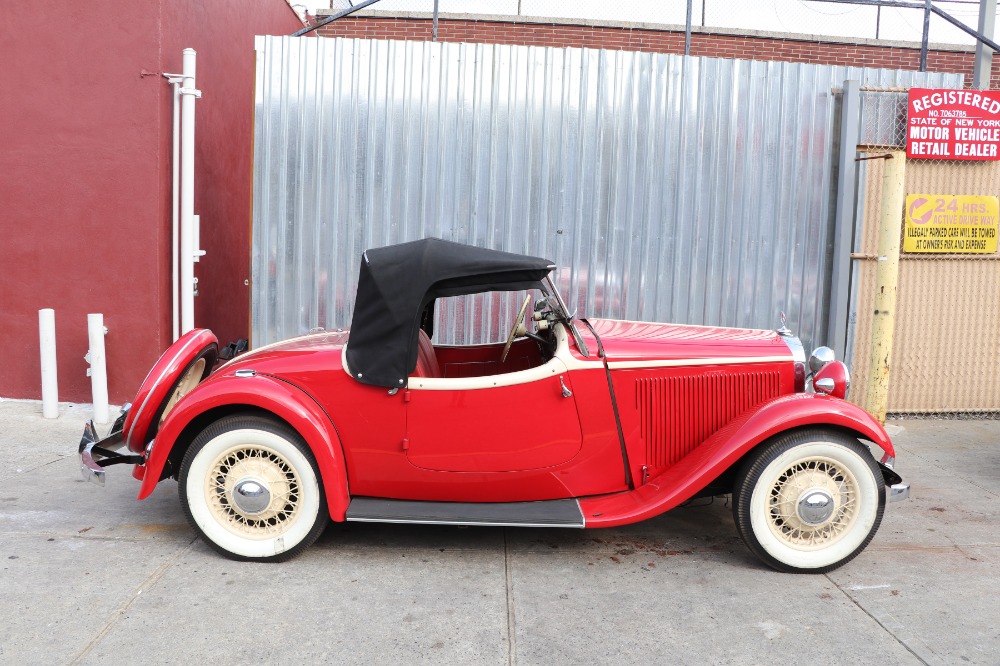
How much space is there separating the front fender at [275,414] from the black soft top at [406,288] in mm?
302

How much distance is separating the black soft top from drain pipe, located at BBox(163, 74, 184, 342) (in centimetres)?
322

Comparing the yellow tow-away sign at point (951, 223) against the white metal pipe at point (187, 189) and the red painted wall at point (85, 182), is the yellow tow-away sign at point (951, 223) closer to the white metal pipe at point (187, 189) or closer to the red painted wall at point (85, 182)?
the white metal pipe at point (187, 189)

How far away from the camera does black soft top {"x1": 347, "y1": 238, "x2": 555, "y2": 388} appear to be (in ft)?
13.7

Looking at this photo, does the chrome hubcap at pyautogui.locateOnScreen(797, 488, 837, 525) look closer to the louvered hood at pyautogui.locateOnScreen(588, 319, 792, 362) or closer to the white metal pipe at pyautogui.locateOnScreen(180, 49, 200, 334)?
the louvered hood at pyautogui.locateOnScreen(588, 319, 792, 362)

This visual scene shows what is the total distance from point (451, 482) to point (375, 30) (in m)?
10.2

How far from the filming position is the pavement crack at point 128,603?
3.28 meters

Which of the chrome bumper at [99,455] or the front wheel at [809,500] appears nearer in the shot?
the front wheel at [809,500]

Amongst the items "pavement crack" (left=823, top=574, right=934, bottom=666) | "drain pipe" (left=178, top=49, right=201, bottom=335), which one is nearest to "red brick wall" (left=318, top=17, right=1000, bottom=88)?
"drain pipe" (left=178, top=49, right=201, bottom=335)

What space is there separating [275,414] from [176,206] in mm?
3408

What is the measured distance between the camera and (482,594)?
3.87 metres

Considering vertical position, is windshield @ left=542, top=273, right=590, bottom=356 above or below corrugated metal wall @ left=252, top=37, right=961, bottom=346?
below

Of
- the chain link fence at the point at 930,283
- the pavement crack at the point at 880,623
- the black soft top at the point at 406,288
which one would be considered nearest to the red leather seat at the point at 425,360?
the black soft top at the point at 406,288

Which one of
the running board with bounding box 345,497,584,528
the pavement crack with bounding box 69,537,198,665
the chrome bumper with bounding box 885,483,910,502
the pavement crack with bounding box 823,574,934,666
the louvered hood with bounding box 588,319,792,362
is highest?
the louvered hood with bounding box 588,319,792,362

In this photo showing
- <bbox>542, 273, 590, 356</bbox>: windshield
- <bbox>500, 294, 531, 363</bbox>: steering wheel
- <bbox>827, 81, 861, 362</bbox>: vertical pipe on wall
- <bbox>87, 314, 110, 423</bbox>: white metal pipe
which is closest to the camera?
<bbox>542, 273, 590, 356</bbox>: windshield
